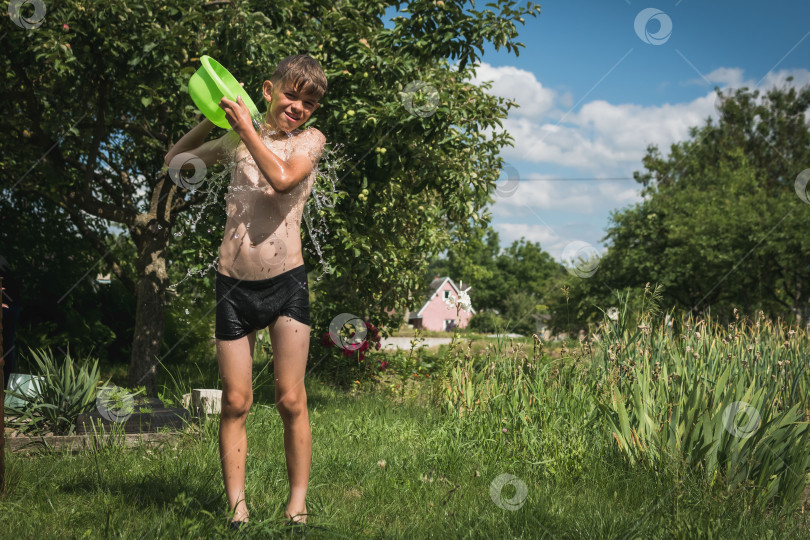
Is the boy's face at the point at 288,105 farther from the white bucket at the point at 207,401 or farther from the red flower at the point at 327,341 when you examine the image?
the red flower at the point at 327,341

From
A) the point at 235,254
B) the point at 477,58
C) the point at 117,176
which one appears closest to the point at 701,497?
the point at 235,254

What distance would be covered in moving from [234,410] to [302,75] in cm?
140

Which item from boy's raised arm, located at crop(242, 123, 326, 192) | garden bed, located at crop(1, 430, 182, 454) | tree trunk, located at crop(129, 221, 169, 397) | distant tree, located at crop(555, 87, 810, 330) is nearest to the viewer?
boy's raised arm, located at crop(242, 123, 326, 192)

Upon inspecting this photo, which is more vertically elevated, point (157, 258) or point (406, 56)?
point (406, 56)

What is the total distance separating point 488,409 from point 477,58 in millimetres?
3092

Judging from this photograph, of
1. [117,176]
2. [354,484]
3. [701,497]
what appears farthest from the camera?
[117,176]

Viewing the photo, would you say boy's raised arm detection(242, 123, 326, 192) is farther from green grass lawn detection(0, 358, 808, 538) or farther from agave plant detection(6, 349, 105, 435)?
agave plant detection(6, 349, 105, 435)

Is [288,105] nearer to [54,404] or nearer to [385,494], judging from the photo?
[385,494]

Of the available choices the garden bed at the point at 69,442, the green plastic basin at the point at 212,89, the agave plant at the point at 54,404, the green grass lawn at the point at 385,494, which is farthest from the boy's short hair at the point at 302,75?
the agave plant at the point at 54,404

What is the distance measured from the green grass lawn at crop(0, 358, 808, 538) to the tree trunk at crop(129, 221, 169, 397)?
2910 millimetres

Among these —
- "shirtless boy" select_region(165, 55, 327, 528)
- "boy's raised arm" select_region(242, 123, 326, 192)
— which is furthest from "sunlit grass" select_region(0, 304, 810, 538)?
"boy's raised arm" select_region(242, 123, 326, 192)

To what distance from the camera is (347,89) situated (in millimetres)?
5668

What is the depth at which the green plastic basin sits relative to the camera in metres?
2.53

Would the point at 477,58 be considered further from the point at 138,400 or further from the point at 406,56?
the point at 138,400
